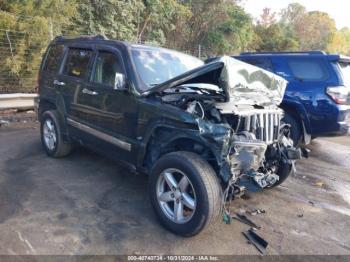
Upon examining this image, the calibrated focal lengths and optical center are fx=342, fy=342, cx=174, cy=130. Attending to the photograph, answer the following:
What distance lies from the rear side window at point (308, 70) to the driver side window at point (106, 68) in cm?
396

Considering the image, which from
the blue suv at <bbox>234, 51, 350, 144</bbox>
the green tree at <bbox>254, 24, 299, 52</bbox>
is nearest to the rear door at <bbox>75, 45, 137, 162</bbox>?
the blue suv at <bbox>234, 51, 350, 144</bbox>

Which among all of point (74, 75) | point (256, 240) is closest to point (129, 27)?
point (74, 75)

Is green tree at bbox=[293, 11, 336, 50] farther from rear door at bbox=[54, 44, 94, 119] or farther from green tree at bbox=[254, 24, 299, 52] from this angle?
rear door at bbox=[54, 44, 94, 119]

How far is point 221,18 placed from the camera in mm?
20438

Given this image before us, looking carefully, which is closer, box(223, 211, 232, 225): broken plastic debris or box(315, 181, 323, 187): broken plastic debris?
box(223, 211, 232, 225): broken plastic debris

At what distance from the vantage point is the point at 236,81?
357 cm

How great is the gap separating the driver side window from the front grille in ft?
5.36

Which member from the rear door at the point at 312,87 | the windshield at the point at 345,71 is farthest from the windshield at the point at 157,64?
the windshield at the point at 345,71

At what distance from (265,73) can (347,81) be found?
9.74ft

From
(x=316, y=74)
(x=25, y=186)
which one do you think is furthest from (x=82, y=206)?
(x=316, y=74)

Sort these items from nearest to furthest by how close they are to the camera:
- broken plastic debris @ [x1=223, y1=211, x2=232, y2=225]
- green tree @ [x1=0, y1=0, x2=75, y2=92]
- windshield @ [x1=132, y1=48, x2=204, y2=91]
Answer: broken plastic debris @ [x1=223, y1=211, x2=232, y2=225] < windshield @ [x1=132, y1=48, x2=204, y2=91] < green tree @ [x1=0, y1=0, x2=75, y2=92]

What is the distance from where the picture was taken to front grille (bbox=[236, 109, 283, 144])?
362 centimetres

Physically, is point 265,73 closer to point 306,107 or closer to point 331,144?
point 306,107

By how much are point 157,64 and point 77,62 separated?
1341 mm
